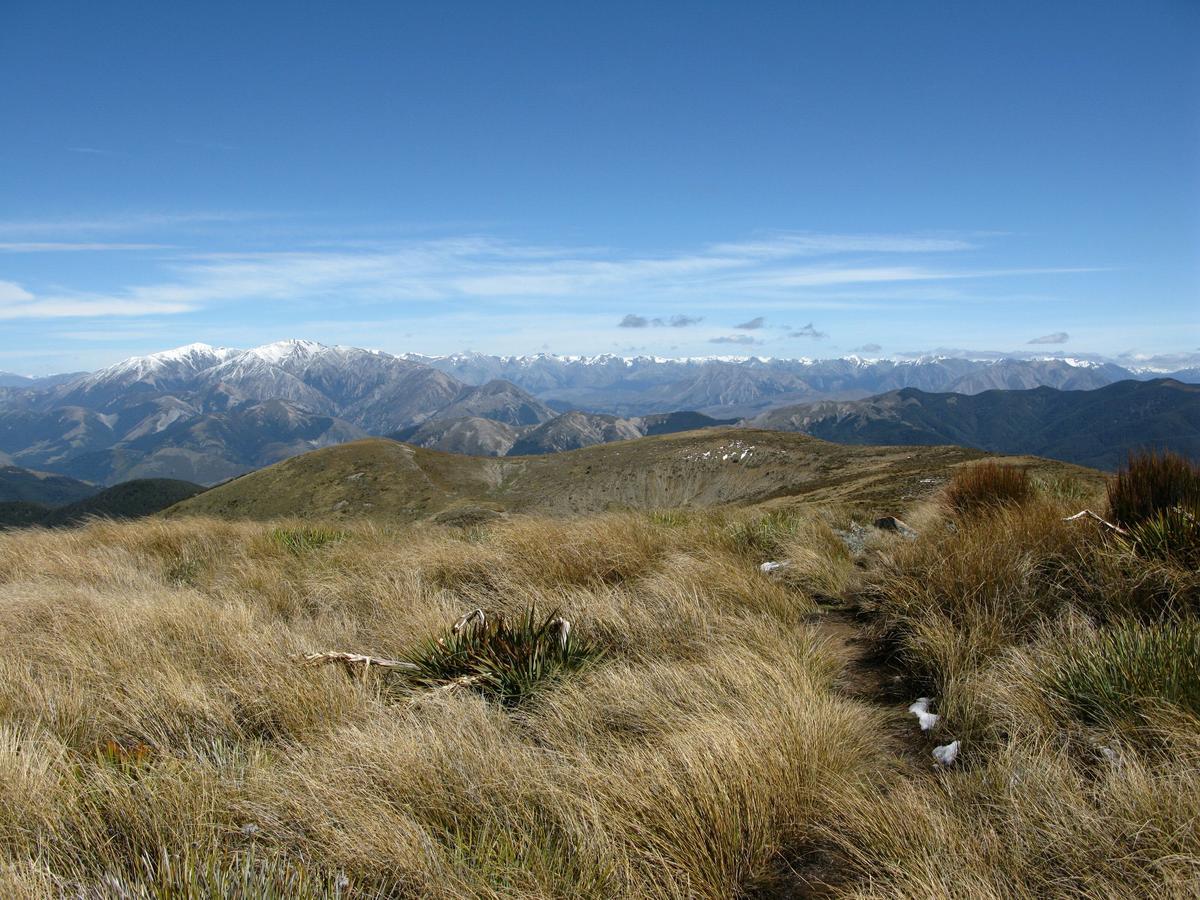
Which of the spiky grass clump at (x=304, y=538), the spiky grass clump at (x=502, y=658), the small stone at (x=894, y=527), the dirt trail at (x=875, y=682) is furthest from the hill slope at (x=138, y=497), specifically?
the dirt trail at (x=875, y=682)

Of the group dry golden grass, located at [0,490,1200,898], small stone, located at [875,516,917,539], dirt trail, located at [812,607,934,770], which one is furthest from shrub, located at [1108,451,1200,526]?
dirt trail, located at [812,607,934,770]

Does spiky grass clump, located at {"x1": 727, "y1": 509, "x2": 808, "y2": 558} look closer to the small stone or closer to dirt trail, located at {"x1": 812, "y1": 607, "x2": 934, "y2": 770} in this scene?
the small stone

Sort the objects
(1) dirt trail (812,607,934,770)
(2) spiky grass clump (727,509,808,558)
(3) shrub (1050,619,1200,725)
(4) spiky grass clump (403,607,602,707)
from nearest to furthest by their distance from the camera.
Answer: (3) shrub (1050,619,1200,725)
(1) dirt trail (812,607,934,770)
(4) spiky grass clump (403,607,602,707)
(2) spiky grass clump (727,509,808,558)

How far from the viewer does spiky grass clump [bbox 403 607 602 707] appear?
3770 millimetres

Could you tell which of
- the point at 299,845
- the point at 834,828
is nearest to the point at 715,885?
the point at 834,828

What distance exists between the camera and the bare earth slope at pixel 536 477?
92750 mm

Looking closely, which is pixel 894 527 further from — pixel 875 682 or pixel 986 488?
pixel 875 682

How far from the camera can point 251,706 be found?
3.58m

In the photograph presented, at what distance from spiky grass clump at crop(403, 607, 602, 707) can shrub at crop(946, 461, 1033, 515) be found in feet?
16.6

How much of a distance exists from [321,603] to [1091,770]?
5669 millimetres

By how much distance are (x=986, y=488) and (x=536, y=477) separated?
110 metres

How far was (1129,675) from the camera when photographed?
2992 mm

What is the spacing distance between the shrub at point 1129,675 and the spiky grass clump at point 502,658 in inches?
102

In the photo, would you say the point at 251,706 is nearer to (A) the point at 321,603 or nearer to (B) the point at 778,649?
(A) the point at 321,603
